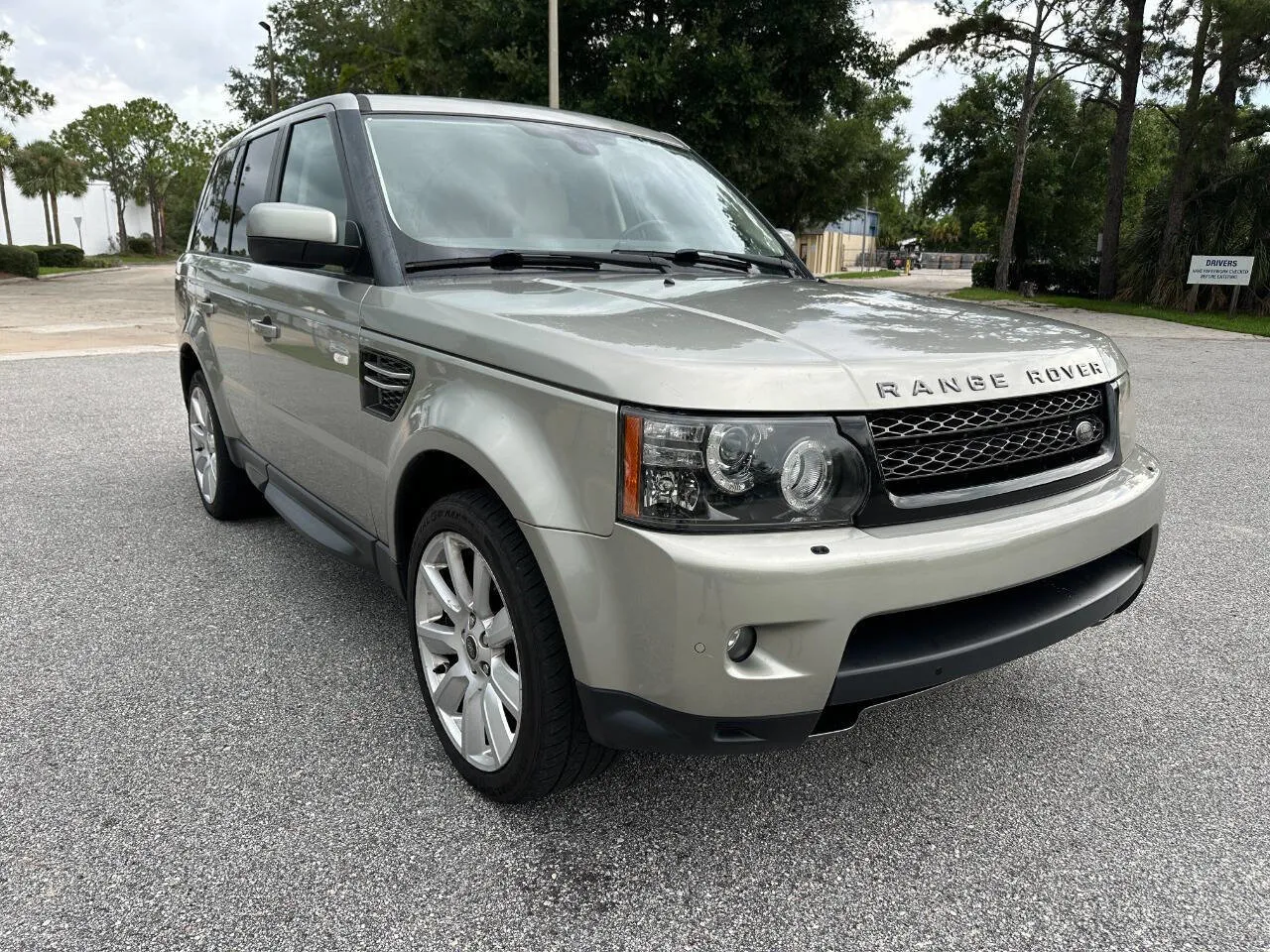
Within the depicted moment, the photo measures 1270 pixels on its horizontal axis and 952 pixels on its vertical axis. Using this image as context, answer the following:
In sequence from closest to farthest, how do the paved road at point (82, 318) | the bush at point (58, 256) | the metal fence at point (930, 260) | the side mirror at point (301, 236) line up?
the side mirror at point (301, 236)
the paved road at point (82, 318)
the bush at point (58, 256)
the metal fence at point (930, 260)

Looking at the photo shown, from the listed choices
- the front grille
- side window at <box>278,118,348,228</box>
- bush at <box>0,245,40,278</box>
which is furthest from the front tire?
bush at <box>0,245,40,278</box>

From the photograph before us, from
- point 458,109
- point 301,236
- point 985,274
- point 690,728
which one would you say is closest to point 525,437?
point 690,728

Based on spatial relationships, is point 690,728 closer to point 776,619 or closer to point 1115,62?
point 776,619

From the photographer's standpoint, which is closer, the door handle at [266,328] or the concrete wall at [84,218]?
the door handle at [266,328]

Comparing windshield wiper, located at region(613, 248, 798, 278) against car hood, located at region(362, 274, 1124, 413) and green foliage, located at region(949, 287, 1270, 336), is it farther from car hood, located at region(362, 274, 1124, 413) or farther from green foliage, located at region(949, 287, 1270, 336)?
green foliage, located at region(949, 287, 1270, 336)

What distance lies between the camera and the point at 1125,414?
2.57 m

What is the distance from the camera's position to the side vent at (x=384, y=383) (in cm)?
247

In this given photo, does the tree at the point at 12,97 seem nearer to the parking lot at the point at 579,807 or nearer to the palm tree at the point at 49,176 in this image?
the palm tree at the point at 49,176

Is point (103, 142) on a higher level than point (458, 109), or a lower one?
higher

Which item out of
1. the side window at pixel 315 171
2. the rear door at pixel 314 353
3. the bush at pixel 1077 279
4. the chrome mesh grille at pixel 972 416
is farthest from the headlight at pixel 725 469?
the bush at pixel 1077 279

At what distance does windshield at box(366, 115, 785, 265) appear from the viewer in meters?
2.89

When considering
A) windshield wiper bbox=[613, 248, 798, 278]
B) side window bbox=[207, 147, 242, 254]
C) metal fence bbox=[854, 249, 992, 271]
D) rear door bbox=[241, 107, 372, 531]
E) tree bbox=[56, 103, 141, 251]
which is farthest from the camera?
metal fence bbox=[854, 249, 992, 271]

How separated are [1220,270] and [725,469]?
881 inches

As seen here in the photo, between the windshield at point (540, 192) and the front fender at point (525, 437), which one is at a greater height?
the windshield at point (540, 192)
